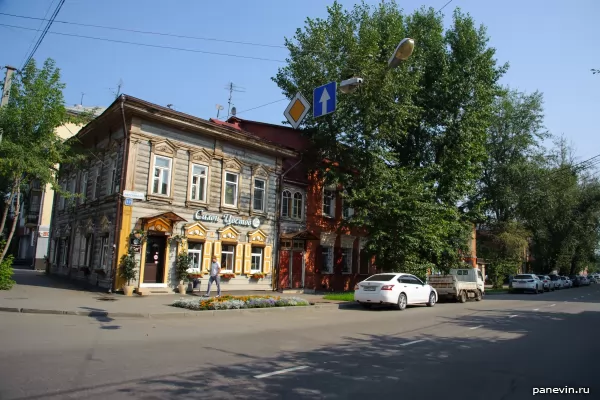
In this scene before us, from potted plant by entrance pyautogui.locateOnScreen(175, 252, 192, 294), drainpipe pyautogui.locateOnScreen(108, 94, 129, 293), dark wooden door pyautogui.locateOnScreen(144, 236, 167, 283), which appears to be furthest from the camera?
potted plant by entrance pyautogui.locateOnScreen(175, 252, 192, 294)

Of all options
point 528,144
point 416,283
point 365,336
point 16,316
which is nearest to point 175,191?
point 16,316

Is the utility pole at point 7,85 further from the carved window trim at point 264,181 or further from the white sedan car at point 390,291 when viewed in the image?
the white sedan car at point 390,291

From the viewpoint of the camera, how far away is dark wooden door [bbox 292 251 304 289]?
2716 centimetres

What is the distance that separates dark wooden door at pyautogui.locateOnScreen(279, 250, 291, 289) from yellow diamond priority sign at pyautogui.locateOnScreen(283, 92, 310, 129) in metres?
16.2

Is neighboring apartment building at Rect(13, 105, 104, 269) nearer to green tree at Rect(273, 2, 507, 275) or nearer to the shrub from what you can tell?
the shrub

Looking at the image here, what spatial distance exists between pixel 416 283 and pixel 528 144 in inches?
1226

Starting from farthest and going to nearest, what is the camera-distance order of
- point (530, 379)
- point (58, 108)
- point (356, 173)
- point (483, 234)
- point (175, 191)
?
point (483, 234), point (356, 173), point (175, 191), point (58, 108), point (530, 379)

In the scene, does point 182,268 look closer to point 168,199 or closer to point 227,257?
point 227,257

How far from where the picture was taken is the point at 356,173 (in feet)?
91.1

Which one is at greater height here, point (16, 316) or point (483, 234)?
point (483, 234)

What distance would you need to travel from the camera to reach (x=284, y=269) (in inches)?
1045

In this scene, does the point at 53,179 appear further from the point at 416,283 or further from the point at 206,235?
the point at 416,283

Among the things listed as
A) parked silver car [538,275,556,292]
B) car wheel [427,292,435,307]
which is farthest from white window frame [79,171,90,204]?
parked silver car [538,275,556,292]

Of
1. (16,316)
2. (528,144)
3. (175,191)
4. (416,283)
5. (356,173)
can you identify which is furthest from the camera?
(528,144)
